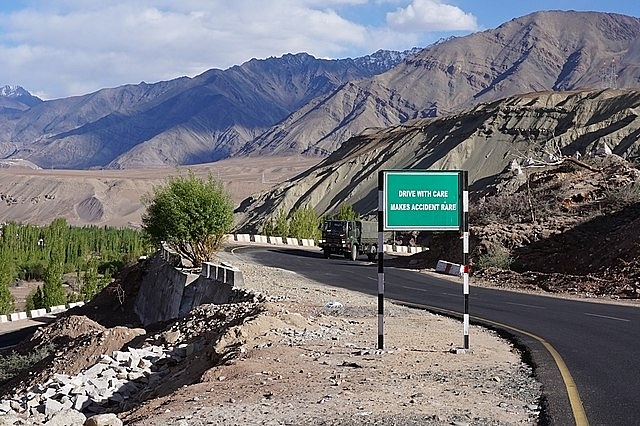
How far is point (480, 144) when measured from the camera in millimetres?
111750

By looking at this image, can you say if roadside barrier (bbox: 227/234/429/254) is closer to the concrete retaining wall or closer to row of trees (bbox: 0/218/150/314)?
row of trees (bbox: 0/218/150/314)

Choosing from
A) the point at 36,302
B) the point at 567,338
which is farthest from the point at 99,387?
the point at 36,302

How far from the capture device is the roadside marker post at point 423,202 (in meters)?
13.5

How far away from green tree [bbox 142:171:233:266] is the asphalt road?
18.3 ft

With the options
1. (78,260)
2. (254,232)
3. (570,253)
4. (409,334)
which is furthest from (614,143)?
(409,334)

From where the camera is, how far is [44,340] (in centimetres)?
3181

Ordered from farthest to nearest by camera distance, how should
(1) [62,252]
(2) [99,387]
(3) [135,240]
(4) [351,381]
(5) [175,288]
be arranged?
(3) [135,240], (1) [62,252], (5) [175,288], (2) [99,387], (4) [351,381]

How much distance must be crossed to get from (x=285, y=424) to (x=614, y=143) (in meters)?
82.5

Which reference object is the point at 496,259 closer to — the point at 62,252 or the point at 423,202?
the point at 423,202

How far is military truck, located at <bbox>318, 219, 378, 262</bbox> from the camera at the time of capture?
2047 inches

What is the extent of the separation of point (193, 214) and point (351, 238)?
16.7 meters

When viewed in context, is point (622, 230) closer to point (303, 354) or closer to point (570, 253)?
point (570, 253)

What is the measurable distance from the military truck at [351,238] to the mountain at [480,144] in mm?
35844

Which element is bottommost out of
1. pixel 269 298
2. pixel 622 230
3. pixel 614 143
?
pixel 269 298
